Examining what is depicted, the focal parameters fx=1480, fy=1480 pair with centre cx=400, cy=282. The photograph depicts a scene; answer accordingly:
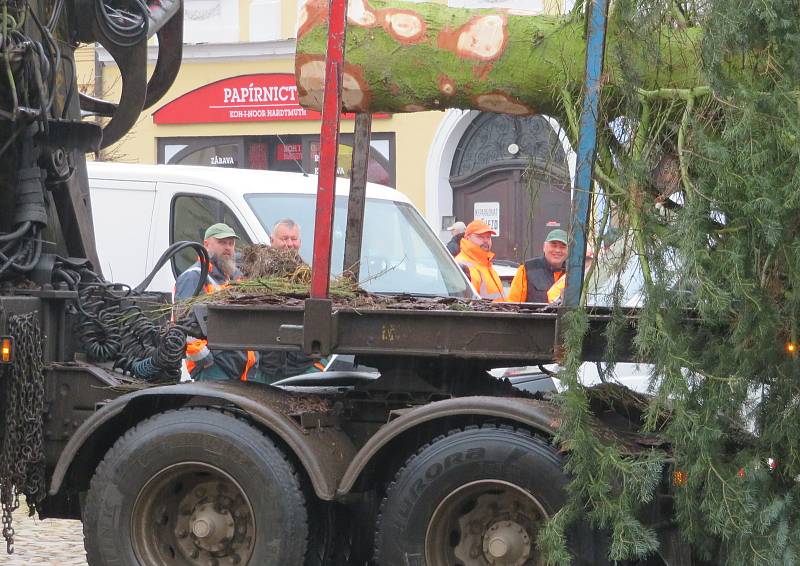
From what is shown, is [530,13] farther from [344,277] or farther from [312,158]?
[312,158]

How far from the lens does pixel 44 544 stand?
8438 mm

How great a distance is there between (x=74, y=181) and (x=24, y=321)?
1179 millimetres

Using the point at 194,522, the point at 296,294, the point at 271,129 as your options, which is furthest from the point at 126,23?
the point at 271,129

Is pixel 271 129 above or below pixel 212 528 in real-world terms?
above

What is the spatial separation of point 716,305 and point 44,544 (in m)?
4.85

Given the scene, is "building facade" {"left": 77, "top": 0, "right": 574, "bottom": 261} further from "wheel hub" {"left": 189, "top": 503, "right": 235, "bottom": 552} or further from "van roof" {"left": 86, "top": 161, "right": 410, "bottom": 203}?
"wheel hub" {"left": 189, "top": 503, "right": 235, "bottom": 552}

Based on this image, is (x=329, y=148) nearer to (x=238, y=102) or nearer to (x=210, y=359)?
(x=210, y=359)

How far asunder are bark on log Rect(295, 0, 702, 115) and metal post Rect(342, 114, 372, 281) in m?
1.00

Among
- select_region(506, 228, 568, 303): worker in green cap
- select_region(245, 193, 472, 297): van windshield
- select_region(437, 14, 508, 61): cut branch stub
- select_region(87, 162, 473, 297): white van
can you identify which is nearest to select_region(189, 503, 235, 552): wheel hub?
select_region(437, 14, 508, 61): cut branch stub

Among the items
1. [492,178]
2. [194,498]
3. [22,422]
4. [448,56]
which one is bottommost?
[194,498]

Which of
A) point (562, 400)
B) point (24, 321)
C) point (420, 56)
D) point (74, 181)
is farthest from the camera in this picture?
point (74, 181)

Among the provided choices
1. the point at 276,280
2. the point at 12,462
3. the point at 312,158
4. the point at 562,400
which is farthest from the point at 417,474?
the point at 312,158

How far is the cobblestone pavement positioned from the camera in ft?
26.0

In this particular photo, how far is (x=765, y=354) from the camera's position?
5078 mm
